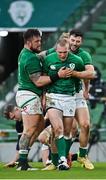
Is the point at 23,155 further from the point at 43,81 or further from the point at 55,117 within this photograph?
the point at 43,81

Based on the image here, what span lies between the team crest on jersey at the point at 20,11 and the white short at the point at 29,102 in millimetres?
11599

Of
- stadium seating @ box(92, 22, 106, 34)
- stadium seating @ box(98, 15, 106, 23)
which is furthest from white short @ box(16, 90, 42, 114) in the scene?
stadium seating @ box(98, 15, 106, 23)

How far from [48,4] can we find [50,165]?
1224 centimetres

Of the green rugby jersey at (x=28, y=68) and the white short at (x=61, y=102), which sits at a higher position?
the green rugby jersey at (x=28, y=68)

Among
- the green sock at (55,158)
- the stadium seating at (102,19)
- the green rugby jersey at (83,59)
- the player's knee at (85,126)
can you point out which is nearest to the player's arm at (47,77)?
the green rugby jersey at (83,59)

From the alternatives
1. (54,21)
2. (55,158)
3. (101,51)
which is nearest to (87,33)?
(101,51)

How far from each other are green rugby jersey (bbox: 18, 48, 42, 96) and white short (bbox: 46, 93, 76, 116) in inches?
6.9

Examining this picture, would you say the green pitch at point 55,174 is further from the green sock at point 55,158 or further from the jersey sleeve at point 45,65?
the jersey sleeve at point 45,65

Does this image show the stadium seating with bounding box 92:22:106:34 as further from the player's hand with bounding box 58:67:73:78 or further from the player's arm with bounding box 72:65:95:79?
the player's hand with bounding box 58:67:73:78

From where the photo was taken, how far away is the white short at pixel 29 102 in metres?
10.9

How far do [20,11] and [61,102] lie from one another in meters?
A: 12.1

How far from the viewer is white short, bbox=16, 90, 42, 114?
10930 mm

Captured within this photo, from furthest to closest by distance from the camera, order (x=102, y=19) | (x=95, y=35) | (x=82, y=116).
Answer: (x=102, y=19) < (x=95, y=35) < (x=82, y=116)

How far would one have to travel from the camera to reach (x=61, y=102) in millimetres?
10914
